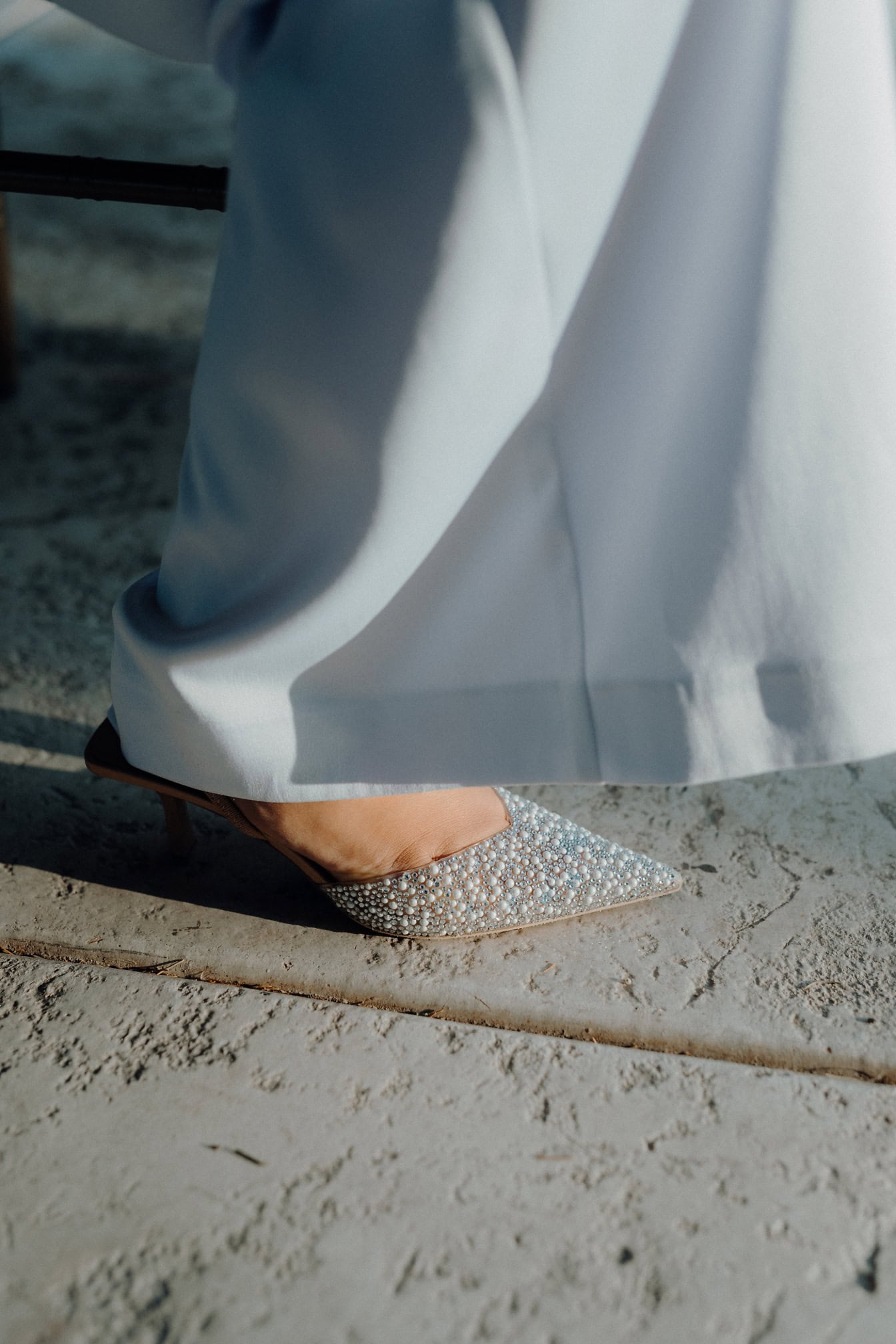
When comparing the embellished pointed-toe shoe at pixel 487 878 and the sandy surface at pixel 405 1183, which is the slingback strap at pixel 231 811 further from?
the sandy surface at pixel 405 1183

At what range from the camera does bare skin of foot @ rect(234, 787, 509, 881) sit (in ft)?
2.55

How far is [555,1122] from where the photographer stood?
0.71 metres

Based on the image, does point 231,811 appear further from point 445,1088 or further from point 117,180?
point 117,180

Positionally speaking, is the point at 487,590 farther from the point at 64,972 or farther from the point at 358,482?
the point at 64,972

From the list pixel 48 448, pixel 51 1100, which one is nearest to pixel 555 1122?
pixel 51 1100

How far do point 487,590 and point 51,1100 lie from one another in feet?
1.46

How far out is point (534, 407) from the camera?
2.16ft

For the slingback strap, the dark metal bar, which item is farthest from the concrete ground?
the dark metal bar

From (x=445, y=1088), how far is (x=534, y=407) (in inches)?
17.7

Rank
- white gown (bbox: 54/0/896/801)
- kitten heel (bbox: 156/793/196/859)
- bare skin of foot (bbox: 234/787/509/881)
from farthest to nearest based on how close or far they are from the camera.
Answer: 1. kitten heel (bbox: 156/793/196/859)
2. bare skin of foot (bbox: 234/787/509/881)
3. white gown (bbox: 54/0/896/801)

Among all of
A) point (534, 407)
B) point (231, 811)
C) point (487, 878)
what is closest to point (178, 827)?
point (231, 811)

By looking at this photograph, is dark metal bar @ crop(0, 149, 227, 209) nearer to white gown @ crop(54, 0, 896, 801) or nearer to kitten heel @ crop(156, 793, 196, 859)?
white gown @ crop(54, 0, 896, 801)

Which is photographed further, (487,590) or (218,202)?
(218,202)

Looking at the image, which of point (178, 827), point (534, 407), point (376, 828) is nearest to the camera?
point (534, 407)
